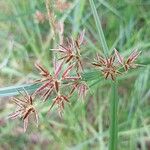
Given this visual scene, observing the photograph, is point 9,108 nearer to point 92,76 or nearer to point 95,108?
point 95,108

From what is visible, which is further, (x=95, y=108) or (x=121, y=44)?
(x=95, y=108)

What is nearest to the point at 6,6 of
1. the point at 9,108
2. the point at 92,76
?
the point at 9,108

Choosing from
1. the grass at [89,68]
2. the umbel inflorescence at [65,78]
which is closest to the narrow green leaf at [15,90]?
the umbel inflorescence at [65,78]

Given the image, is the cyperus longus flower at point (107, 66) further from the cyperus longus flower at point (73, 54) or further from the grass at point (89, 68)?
the grass at point (89, 68)

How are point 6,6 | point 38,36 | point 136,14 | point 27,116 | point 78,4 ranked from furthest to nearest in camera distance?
point 6,6 < point 38,36 < point 136,14 < point 78,4 < point 27,116

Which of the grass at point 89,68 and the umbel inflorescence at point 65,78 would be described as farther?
the grass at point 89,68

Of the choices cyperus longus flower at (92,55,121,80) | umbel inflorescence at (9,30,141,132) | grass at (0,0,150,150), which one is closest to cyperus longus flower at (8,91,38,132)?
umbel inflorescence at (9,30,141,132)

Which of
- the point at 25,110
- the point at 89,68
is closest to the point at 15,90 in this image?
the point at 25,110

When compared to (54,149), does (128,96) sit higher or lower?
higher
